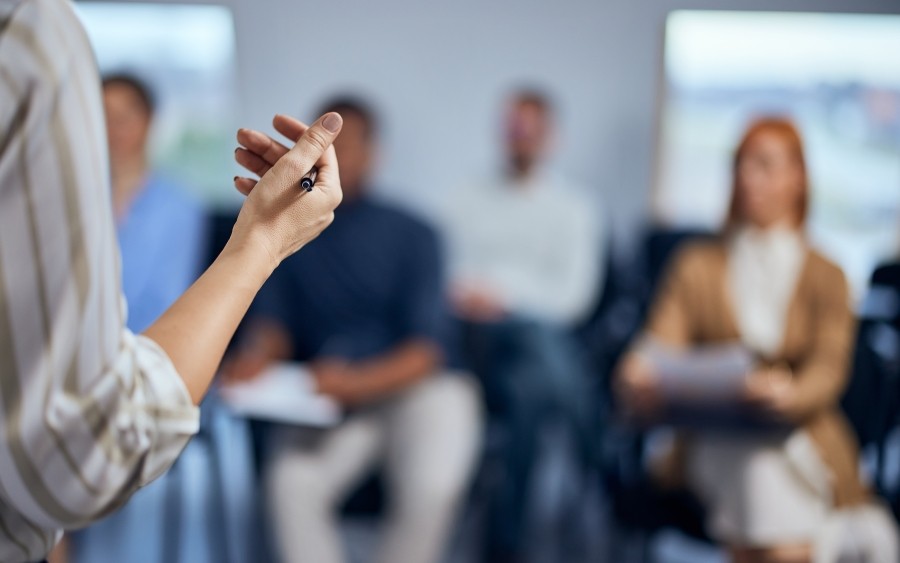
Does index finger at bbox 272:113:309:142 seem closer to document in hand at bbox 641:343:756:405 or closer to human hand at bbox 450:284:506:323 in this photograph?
document in hand at bbox 641:343:756:405

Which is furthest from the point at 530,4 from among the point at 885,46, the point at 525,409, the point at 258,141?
the point at 258,141

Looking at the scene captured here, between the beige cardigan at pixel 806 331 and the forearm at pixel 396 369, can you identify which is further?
the forearm at pixel 396 369

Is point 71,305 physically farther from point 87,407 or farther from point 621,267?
point 621,267

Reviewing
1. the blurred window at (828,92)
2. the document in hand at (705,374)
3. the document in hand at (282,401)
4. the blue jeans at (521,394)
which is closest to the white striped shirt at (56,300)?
the document in hand at (705,374)

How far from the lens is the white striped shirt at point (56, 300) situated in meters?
0.54

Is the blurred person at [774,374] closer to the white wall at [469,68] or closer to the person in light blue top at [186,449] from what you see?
the person in light blue top at [186,449]

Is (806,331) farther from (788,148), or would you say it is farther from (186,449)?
(186,449)

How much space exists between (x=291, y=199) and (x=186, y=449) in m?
1.88

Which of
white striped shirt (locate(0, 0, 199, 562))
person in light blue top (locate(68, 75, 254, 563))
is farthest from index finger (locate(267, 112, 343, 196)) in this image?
person in light blue top (locate(68, 75, 254, 563))

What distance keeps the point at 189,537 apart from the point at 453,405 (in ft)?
3.15

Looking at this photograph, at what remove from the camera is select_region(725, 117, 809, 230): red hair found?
2.06 m

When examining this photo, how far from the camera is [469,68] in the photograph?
12.6ft

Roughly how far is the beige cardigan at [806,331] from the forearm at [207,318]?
1.55 metres

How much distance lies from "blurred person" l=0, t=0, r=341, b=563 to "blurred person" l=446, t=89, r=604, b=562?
2.11m
